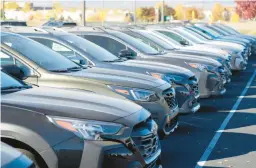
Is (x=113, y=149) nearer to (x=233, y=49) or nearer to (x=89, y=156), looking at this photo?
(x=89, y=156)

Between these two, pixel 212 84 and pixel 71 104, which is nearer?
pixel 71 104

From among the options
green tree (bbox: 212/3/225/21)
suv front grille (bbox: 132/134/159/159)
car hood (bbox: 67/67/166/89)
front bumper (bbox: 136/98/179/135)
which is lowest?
green tree (bbox: 212/3/225/21)

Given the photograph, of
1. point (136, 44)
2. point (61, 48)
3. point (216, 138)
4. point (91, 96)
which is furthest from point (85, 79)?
point (136, 44)

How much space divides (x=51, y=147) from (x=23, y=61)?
2.56 m

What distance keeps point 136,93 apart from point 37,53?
4.80 feet

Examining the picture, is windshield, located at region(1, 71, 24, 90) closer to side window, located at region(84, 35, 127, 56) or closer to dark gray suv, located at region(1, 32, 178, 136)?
dark gray suv, located at region(1, 32, 178, 136)

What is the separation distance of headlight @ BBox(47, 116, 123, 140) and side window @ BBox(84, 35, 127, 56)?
6525mm

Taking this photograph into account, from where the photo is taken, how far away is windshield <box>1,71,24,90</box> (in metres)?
5.40

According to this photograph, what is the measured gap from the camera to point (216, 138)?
870 centimetres

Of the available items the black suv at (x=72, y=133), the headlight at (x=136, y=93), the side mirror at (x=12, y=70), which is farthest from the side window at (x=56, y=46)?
the black suv at (x=72, y=133)

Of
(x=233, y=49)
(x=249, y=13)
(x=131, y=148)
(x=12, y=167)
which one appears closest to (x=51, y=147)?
(x=131, y=148)

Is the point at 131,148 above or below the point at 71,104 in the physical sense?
below

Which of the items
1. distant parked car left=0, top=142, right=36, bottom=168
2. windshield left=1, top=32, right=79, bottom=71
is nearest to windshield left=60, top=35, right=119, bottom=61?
windshield left=1, top=32, right=79, bottom=71

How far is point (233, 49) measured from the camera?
61.8ft
